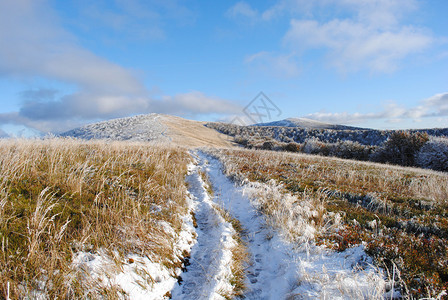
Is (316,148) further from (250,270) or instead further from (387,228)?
(250,270)

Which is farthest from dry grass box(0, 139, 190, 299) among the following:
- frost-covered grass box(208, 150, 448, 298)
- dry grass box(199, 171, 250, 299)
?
frost-covered grass box(208, 150, 448, 298)

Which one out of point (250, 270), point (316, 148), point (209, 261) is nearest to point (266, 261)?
point (250, 270)

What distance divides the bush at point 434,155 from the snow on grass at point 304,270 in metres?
31.0

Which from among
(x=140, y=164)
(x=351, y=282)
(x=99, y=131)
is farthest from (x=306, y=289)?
(x=99, y=131)

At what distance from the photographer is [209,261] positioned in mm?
4531

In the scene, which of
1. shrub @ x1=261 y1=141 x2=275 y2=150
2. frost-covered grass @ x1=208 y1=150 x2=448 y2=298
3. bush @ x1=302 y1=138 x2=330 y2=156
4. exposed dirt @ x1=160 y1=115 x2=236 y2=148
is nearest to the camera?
frost-covered grass @ x1=208 y1=150 x2=448 y2=298

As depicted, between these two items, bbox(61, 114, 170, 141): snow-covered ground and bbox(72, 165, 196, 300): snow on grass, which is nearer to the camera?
bbox(72, 165, 196, 300): snow on grass

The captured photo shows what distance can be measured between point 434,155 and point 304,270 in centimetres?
3294

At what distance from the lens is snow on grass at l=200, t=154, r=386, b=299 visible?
3345mm

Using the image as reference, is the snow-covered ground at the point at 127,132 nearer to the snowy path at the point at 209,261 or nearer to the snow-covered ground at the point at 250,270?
the snowy path at the point at 209,261

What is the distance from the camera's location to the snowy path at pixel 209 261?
3.70 m

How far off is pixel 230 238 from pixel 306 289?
2.13m

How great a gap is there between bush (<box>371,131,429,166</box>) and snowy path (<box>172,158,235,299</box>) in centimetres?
3423

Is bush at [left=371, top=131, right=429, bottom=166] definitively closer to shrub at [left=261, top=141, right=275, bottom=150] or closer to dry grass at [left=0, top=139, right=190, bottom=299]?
shrub at [left=261, top=141, right=275, bottom=150]
